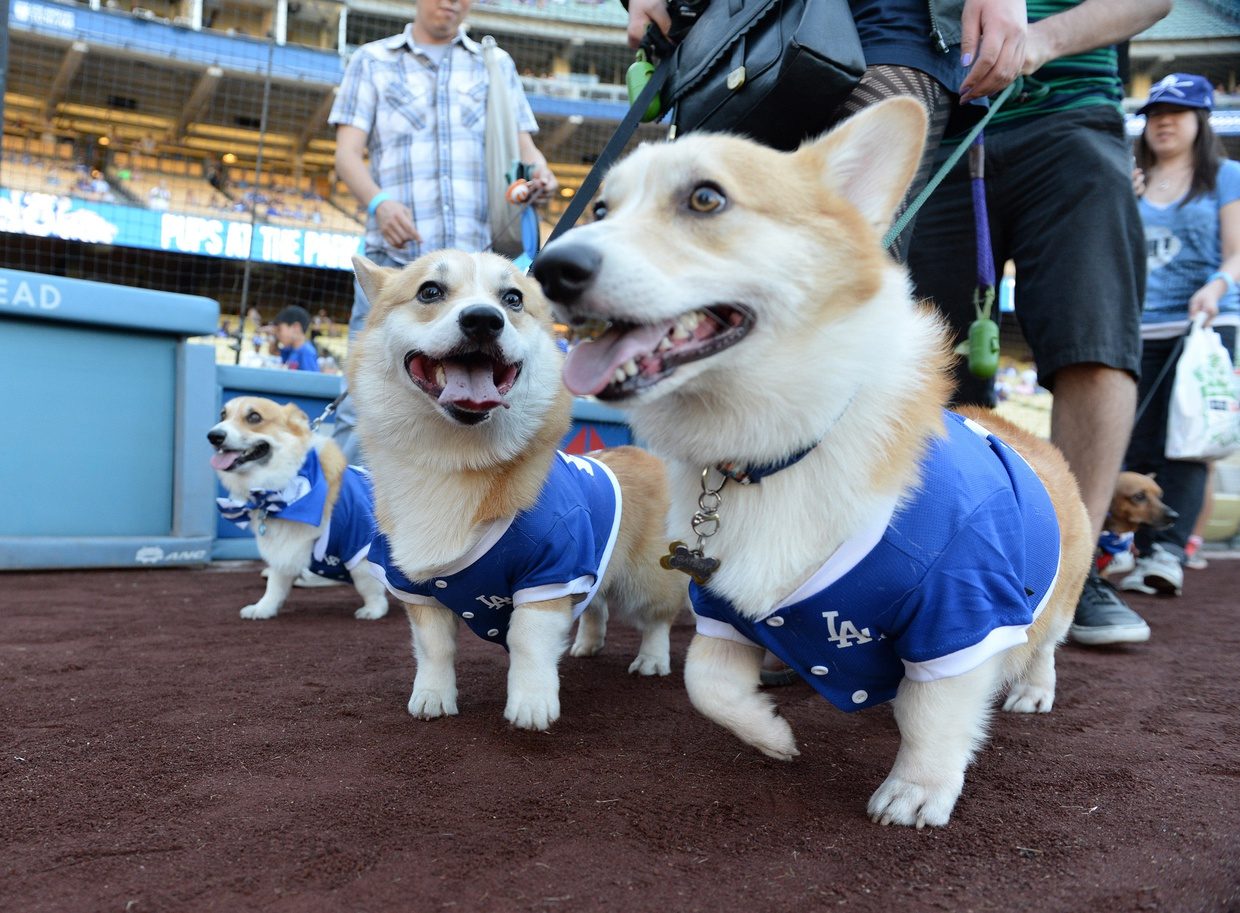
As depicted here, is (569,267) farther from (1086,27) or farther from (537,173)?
(537,173)

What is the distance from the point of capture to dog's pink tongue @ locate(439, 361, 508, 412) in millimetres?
2080

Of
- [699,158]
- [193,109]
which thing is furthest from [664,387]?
[193,109]

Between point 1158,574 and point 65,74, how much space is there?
78.1ft

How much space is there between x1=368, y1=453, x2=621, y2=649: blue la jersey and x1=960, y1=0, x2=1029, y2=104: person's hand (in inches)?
49.6

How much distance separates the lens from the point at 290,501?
11.8 ft

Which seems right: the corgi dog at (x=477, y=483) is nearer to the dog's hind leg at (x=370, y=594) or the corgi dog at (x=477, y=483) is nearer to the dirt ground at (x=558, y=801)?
the dirt ground at (x=558, y=801)

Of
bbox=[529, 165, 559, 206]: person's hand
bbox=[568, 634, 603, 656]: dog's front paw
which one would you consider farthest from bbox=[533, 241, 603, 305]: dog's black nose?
bbox=[529, 165, 559, 206]: person's hand

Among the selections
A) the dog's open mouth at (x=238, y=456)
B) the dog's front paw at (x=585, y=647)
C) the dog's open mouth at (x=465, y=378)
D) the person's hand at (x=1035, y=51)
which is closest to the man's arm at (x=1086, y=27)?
the person's hand at (x=1035, y=51)

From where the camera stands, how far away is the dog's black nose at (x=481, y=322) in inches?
84.5

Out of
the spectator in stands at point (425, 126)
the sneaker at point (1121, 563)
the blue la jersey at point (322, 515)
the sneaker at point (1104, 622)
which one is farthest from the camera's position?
the sneaker at point (1121, 563)

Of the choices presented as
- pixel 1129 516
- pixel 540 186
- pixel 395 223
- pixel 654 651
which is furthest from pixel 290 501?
pixel 1129 516

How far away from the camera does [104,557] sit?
14.4ft

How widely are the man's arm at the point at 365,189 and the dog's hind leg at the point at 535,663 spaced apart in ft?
6.30

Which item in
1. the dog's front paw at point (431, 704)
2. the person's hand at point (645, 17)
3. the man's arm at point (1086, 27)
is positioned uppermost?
the man's arm at point (1086, 27)
